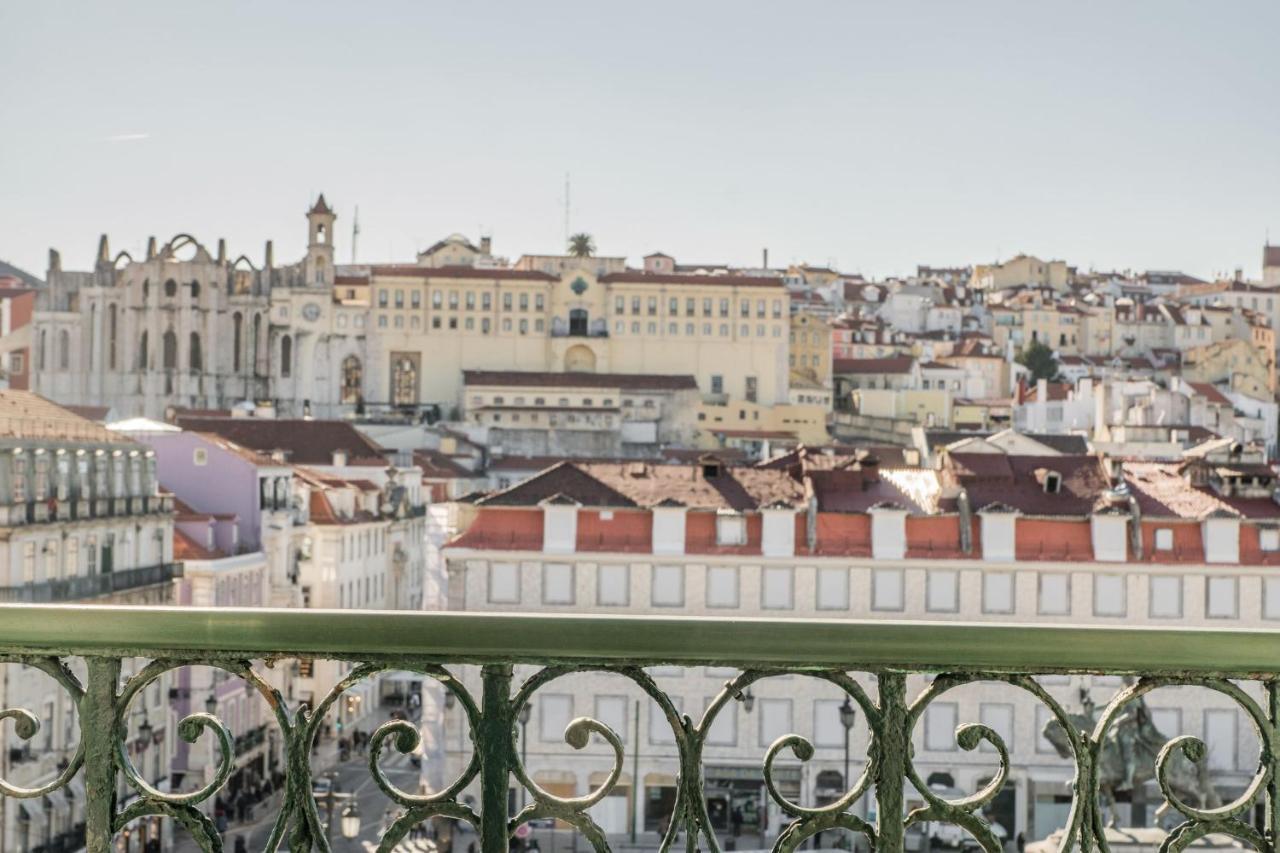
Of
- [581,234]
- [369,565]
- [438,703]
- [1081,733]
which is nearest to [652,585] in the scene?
[438,703]

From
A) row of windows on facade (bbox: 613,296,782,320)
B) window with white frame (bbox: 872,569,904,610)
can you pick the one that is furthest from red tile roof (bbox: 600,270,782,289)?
window with white frame (bbox: 872,569,904,610)

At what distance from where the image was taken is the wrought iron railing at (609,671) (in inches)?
85.8

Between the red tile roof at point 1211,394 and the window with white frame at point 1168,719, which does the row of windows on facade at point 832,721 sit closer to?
the window with white frame at point 1168,719

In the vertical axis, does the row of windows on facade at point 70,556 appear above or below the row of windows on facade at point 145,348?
below

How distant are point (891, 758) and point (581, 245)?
85.7 metres

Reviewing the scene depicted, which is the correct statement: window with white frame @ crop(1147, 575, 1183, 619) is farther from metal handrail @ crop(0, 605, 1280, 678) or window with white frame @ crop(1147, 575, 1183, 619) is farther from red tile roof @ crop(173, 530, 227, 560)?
metal handrail @ crop(0, 605, 1280, 678)

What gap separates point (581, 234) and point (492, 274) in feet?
35.1

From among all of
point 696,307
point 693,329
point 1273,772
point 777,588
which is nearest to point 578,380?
point 693,329

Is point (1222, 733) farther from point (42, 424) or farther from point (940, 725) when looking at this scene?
point (42, 424)

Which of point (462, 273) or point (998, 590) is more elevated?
point (462, 273)

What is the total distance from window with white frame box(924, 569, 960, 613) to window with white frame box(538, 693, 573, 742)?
4848 millimetres

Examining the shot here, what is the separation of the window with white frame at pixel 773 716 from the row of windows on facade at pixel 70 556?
8219 mm

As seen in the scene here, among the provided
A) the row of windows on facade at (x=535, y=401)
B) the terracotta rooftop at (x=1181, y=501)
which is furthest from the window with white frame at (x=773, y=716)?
the row of windows on facade at (x=535, y=401)

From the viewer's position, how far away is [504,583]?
23328mm
